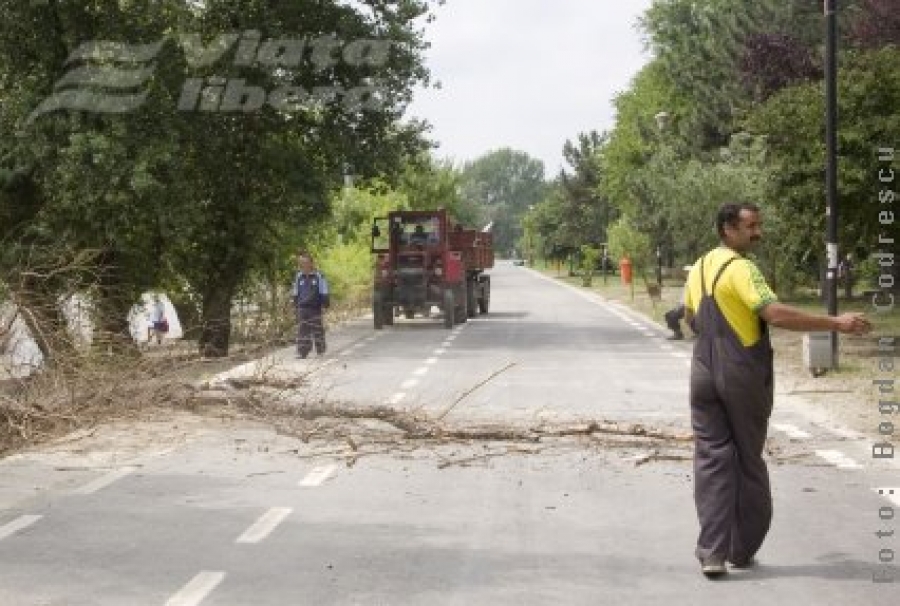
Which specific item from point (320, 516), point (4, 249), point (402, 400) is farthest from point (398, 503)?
point (4, 249)

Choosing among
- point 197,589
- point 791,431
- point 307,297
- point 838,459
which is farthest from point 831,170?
point 197,589

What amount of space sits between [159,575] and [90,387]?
5.11m

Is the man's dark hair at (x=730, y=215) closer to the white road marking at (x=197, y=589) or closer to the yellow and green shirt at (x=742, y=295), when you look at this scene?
the yellow and green shirt at (x=742, y=295)

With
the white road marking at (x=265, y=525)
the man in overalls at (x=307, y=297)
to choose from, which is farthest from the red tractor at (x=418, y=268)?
the white road marking at (x=265, y=525)

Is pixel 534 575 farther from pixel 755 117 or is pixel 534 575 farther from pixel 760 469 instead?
pixel 755 117

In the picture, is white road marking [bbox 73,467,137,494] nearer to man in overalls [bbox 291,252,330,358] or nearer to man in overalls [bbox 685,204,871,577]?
man in overalls [bbox 685,204,871,577]

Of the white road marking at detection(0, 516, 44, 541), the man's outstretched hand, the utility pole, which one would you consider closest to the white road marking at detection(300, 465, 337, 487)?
the white road marking at detection(0, 516, 44, 541)

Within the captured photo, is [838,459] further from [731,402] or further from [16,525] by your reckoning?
[16,525]

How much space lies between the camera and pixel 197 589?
5656mm

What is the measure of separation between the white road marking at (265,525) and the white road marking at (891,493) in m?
3.74

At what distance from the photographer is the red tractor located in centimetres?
2702

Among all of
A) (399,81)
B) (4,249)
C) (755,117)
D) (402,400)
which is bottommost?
(402,400)

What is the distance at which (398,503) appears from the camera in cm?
774

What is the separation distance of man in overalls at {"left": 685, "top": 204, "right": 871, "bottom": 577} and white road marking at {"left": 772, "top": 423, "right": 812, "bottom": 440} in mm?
4721
